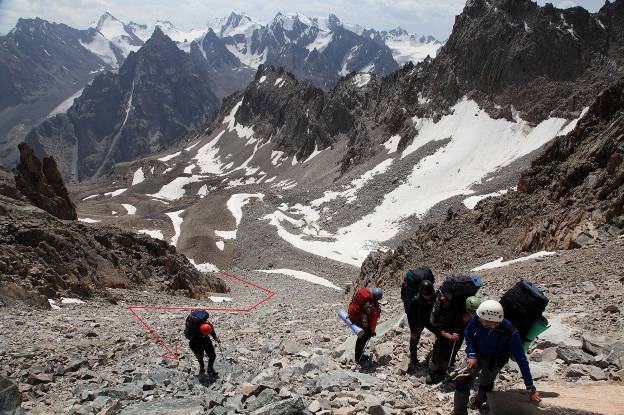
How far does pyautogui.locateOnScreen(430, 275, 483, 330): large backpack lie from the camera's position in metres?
10.3

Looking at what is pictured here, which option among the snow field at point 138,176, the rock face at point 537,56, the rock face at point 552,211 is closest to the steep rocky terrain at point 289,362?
the rock face at point 552,211

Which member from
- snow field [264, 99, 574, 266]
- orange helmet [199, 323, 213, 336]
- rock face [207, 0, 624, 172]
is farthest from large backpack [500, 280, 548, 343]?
rock face [207, 0, 624, 172]

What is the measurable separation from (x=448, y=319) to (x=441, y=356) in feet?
2.71

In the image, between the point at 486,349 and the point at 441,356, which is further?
the point at 441,356

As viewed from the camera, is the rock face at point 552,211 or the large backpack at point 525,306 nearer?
the large backpack at point 525,306

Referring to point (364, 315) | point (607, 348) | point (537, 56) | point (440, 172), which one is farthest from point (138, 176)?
point (607, 348)

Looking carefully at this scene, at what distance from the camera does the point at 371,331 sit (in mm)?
12352

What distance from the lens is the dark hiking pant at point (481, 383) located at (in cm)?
891

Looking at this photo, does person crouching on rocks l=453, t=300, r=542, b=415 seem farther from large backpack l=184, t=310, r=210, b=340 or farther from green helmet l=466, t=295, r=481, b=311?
→ large backpack l=184, t=310, r=210, b=340

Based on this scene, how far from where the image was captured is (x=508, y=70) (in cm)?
8725

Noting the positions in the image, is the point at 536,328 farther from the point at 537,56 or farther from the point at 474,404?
the point at 537,56

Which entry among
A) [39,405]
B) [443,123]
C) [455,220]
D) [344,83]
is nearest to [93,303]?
[39,405]

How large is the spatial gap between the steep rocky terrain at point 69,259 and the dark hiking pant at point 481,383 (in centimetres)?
1759

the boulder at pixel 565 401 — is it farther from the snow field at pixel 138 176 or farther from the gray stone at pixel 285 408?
the snow field at pixel 138 176
